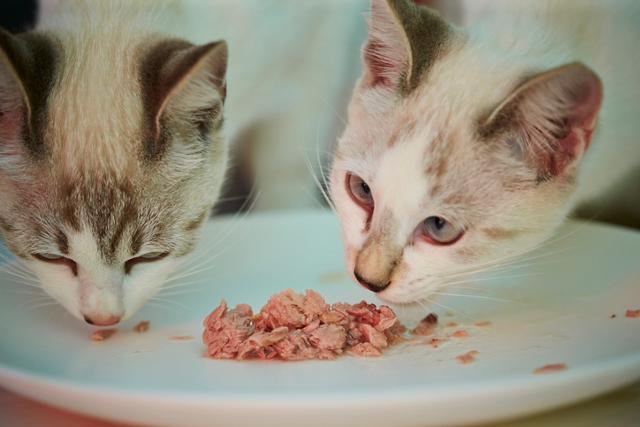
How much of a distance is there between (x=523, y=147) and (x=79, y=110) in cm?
64

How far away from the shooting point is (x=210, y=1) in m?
1.14

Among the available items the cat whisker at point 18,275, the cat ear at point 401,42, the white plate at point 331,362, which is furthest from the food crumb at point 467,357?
the cat whisker at point 18,275

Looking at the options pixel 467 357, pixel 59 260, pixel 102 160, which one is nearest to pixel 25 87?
pixel 102 160

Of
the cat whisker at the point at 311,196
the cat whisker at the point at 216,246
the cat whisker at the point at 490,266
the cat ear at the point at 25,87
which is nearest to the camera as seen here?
the cat ear at the point at 25,87

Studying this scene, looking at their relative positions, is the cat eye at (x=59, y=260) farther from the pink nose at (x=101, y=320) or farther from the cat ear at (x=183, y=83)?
the cat ear at (x=183, y=83)

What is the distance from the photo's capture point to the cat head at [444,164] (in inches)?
38.4

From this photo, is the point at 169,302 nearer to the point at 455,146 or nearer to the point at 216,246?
the point at 216,246

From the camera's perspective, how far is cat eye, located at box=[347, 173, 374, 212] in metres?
1.04

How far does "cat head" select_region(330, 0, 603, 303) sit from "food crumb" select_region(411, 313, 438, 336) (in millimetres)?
→ 90

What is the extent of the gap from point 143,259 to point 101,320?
0.11 metres

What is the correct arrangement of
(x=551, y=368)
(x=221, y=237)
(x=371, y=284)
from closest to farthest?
(x=551, y=368) < (x=371, y=284) < (x=221, y=237)

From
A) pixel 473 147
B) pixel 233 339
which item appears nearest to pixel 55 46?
pixel 233 339

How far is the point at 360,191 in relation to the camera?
1060 mm

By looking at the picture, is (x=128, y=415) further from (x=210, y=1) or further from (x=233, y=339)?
(x=210, y=1)
